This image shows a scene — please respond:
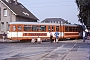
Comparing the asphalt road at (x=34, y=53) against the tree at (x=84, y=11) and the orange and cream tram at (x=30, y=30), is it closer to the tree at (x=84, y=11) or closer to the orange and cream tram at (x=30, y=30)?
the orange and cream tram at (x=30, y=30)

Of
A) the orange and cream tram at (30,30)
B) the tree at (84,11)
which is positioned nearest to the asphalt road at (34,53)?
the orange and cream tram at (30,30)

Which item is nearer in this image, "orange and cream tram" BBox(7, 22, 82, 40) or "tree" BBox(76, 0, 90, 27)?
"orange and cream tram" BBox(7, 22, 82, 40)

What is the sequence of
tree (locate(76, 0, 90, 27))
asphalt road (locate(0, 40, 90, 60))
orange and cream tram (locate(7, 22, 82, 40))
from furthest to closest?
tree (locate(76, 0, 90, 27))
orange and cream tram (locate(7, 22, 82, 40))
asphalt road (locate(0, 40, 90, 60))

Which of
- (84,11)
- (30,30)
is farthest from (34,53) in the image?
(84,11)

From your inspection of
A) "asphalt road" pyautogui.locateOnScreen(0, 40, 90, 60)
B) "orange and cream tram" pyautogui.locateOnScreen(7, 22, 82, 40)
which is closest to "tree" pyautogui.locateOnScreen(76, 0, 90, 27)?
"orange and cream tram" pyautogui.locateOnScreen(7, 22, 82, 40)

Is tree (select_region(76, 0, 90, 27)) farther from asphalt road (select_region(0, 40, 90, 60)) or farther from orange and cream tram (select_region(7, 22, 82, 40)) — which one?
asphalt road (select_region(0, 40, 90, 60))

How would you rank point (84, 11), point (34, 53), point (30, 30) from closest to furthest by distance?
point (34, 53), point (30, 30), point (84, 11)

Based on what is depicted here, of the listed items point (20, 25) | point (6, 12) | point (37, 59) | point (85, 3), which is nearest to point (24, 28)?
point (20, 25)

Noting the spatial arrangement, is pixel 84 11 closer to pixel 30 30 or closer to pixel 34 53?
pixel 30 30

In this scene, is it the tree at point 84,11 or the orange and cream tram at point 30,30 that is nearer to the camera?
the orange and cream tram at point 30,30

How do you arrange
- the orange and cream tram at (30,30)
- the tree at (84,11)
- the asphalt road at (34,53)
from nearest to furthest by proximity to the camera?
the asphalt road at (34,53)
the orange and cream tram at (30,30)
the tree at (84,11)

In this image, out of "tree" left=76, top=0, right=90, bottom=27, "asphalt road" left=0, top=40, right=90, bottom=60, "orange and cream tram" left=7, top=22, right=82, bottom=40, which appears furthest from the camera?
"tree" left=76, top=0, right=90, bottom=27

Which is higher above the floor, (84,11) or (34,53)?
(84,11)

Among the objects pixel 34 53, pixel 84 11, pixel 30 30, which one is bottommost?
pixel 34 53
